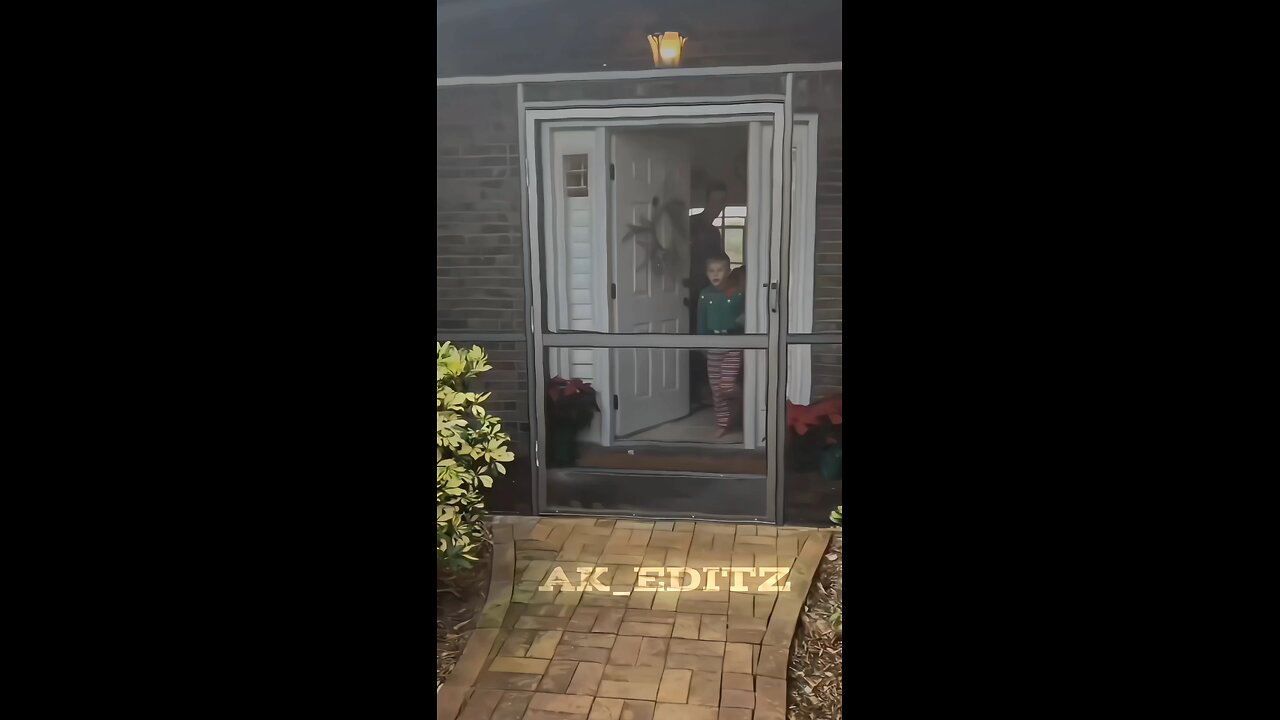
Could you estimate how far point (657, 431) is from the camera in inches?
75.3

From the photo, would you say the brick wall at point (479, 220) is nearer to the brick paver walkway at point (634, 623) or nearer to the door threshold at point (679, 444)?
the door threshold at point (679, 444)

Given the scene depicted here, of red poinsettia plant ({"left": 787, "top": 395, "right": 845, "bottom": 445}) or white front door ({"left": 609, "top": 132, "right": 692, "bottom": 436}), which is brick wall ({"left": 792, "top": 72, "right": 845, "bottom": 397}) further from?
white front door ({"left": 609, "top": 132, "right": 692, "bottom": 436})

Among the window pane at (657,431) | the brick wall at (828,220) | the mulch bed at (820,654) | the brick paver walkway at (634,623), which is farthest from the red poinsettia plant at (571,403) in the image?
the mulch bed at (820,654)

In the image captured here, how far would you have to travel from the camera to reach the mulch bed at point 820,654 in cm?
180

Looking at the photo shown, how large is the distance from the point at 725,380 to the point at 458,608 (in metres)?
0.80

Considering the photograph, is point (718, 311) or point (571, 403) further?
point (571, 403)

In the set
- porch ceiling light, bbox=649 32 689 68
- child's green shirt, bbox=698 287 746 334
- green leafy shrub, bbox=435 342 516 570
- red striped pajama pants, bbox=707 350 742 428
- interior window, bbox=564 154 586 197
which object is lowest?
green leafy shrub, bbox=435 342 516 570

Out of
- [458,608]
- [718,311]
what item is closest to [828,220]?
[718,311]

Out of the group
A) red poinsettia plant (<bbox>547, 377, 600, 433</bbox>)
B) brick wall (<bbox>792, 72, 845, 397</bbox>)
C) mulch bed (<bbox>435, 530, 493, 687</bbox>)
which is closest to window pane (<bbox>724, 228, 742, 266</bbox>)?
brick wall (<bbox>792, 72, 845, 397</bbox>)

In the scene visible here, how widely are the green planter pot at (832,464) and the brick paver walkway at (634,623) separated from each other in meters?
0.13

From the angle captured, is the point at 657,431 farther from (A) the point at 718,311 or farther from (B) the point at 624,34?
(B) the point at 624,34

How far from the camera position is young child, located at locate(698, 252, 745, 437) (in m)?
1.82

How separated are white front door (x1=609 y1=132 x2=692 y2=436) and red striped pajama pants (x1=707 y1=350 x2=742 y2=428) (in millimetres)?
59

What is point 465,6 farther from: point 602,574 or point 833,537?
point 833,537
